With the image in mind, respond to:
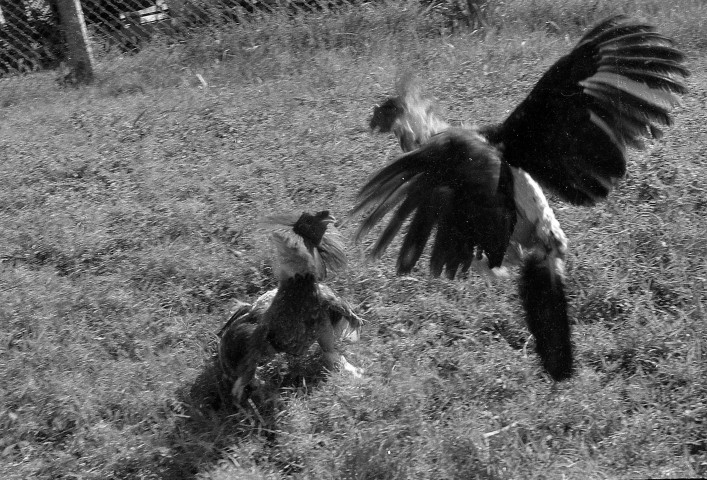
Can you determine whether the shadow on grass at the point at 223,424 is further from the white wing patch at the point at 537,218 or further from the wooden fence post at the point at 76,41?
the wooden fence post at the point at 76,41

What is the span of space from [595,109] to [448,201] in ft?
2.74

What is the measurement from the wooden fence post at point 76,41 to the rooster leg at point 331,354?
4776mm

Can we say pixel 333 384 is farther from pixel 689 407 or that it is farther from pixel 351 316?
pixel 689 407

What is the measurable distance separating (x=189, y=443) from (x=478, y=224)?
1.72m

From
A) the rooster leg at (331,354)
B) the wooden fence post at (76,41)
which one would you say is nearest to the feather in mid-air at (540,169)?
the rooster leg at (331,354)

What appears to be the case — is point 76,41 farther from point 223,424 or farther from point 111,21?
point 223,424

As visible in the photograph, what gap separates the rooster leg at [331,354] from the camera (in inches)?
166

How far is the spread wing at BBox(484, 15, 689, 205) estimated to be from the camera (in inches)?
143

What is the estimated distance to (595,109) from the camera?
3758 mm

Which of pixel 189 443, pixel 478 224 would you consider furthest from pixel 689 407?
pixel 189 443

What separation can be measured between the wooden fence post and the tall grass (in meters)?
0.82

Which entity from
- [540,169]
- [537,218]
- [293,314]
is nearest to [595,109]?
[540,169]

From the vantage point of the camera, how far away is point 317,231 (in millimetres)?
4129

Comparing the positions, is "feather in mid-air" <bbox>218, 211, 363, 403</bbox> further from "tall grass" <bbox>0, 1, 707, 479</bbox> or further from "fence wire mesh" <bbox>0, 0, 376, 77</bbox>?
"fence wire mesh" <bbox>0, 0, 376, 77</bbox>
